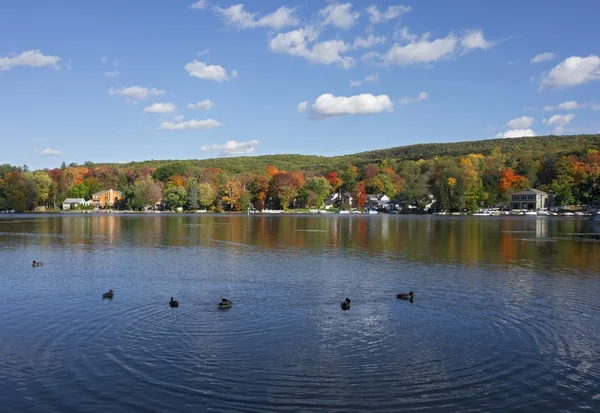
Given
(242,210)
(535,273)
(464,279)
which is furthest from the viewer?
(242,210)

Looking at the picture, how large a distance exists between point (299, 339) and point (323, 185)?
126 metres

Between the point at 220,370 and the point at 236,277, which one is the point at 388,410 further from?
the point at 236,277

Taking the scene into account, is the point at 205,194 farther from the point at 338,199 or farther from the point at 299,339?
the point at 299,339

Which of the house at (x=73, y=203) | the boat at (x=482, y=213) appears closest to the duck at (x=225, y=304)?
the boat at (x=482, y=213)

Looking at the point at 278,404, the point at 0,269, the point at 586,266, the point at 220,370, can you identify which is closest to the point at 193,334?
the point at 220,370

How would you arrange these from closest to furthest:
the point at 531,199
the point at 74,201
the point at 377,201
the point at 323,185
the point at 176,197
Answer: the point at 531,199 → the point at 176,197 → the point at 323,185 → the point at 74,201 → the point at 377,201

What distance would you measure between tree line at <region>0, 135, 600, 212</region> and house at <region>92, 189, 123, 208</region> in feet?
9.45

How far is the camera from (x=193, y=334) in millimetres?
13625

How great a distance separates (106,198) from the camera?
5856 inches

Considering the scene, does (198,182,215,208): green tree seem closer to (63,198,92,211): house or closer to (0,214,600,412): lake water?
(63,198,92,211): house

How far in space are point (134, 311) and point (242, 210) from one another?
4693 inches

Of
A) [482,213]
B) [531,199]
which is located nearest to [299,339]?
[482,213]

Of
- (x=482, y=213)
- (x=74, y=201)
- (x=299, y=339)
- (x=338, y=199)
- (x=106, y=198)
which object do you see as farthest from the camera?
(x=338, y=199)

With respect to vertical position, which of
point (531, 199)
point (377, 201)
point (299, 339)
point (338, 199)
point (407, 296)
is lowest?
point (299, 339)
